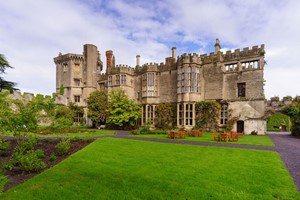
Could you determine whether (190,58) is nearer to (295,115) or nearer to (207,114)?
(207,114)

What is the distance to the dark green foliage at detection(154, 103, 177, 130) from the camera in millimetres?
28656

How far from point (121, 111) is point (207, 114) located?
44.7 feet

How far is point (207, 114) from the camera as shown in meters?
26.2

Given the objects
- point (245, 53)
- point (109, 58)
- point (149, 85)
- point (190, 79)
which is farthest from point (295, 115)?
point (109, 58)

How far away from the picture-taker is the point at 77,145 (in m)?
13.0

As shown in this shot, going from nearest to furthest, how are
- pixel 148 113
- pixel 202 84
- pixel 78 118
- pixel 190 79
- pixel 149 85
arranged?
pixel 190 79
pixel 202 84
pixel 148 113
pixel 149 85
pixel 78 118

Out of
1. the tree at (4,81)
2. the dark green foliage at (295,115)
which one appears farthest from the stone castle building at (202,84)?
the tree at (4,81)

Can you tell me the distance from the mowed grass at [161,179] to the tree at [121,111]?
19.0 m

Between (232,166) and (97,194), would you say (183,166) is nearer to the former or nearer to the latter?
(232,166)

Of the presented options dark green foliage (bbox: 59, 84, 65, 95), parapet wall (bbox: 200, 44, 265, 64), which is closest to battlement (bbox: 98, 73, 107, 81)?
dark green foliage (bbox: 59, 84, 65, 95)

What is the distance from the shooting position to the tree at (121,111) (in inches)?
1135

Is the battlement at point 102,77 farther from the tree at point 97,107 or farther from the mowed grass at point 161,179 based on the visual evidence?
the mowed grass at point 161,179

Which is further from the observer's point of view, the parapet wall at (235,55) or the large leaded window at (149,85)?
the large leaded window at (149,85)

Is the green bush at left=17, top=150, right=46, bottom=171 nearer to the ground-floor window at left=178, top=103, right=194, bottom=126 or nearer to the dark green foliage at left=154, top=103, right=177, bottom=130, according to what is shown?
the ground-floor window at left=178, top=103, right=194, bottom=126
